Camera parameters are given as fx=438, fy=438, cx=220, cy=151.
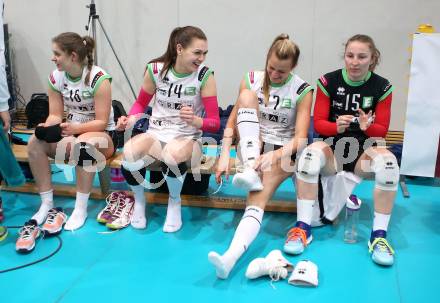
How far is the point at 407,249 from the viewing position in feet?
7.53

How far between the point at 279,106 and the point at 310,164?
0.39 metres

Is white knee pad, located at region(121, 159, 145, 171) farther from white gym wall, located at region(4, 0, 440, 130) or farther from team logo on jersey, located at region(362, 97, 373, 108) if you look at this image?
white gym wall, located at region(4, 0, 440, 130)

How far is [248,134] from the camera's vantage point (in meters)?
2.34

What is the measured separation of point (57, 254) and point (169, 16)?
311 centimetres

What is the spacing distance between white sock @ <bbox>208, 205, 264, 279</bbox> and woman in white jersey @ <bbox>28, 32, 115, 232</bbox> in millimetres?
973

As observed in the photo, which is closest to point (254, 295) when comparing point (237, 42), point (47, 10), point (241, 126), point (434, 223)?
point (241, 126)

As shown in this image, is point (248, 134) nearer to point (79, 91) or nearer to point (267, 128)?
point (267, 128)

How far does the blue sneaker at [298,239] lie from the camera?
2203 mm

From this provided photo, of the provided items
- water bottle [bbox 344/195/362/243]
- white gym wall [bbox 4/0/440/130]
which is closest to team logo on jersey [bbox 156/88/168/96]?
water bottle [bbox 344/195/362/243]

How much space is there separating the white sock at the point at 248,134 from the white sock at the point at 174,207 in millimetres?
407

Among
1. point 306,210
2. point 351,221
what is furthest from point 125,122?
point 351,221

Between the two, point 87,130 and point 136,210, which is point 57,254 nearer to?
point 136,210

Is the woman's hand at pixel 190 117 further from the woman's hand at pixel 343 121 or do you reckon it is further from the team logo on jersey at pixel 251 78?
the woman's hand at pixel 343 121

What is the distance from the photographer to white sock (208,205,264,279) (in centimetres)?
192
